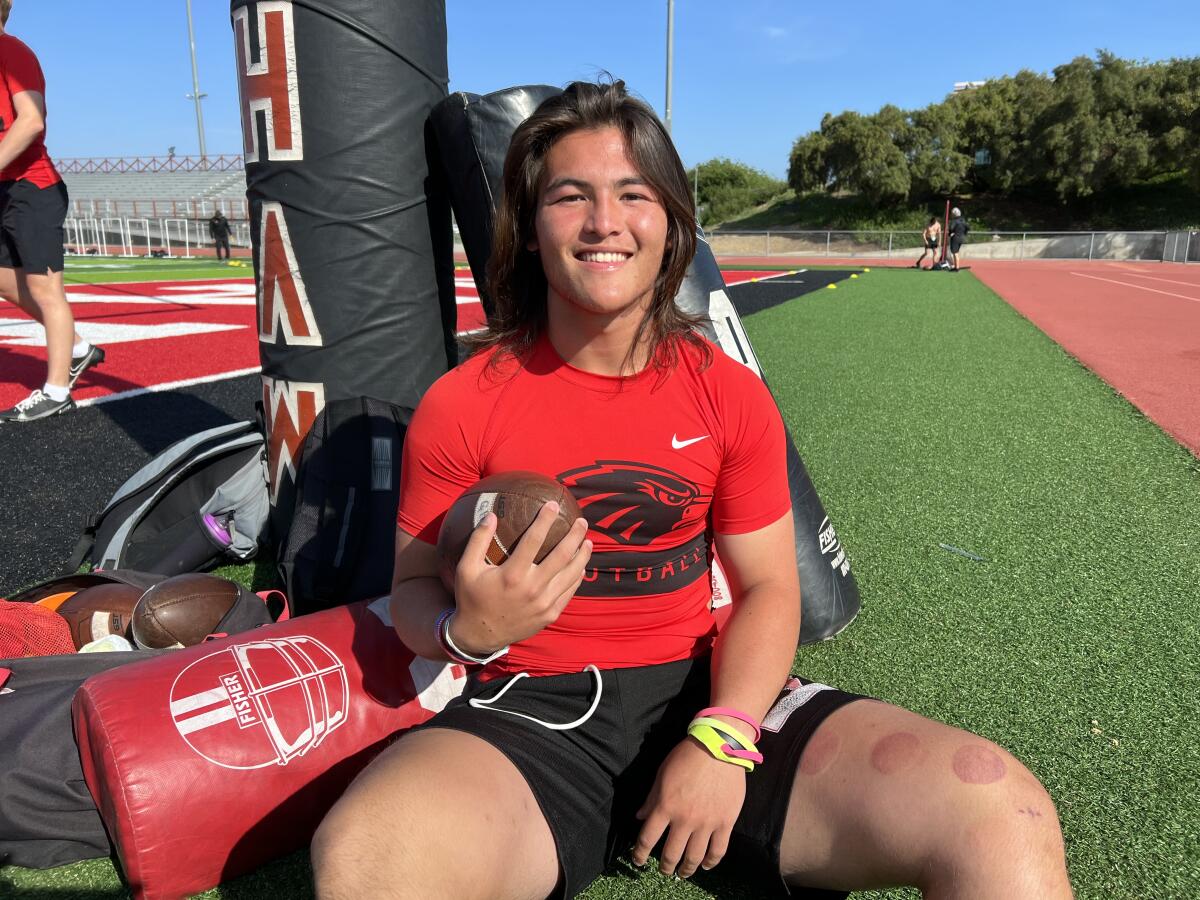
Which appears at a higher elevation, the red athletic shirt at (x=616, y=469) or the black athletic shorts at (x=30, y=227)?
the black athletic shorts at (x=30, y=227)

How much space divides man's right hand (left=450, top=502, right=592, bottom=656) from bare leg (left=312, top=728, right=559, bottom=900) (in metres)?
0.22

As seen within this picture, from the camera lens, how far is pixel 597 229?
1715 millimetres

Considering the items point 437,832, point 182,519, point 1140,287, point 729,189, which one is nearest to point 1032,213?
point 729,189

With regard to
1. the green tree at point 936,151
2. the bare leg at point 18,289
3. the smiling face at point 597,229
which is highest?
the green tree at point 936,151

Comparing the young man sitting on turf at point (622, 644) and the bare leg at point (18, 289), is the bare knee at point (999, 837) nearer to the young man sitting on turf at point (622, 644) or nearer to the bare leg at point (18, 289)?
the young man sitting on turf at point (622, 644)

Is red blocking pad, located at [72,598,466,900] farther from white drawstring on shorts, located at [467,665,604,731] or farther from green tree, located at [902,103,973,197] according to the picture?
green tree, located at [902,103,973,197]

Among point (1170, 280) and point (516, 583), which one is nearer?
point (516, 583)

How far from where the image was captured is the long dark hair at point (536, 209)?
70.9 inches

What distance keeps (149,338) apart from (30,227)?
412 centimetres

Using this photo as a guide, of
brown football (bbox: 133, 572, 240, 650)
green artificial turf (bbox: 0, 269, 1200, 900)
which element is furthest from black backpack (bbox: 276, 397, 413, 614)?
green artificial turf (bbox: 0, 269, 1200, 900)

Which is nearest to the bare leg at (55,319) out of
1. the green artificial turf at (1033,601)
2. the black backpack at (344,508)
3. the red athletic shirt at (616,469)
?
the green artificial turf at (1033,601)

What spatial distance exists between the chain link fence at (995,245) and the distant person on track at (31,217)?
36.7m

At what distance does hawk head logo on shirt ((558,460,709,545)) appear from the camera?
172 cm

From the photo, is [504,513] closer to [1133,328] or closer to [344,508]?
[344,508]
